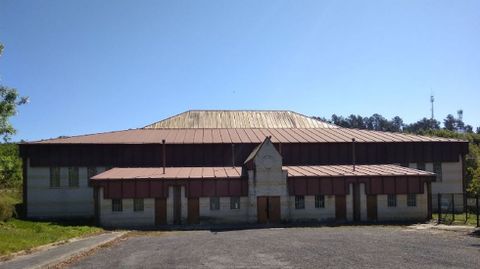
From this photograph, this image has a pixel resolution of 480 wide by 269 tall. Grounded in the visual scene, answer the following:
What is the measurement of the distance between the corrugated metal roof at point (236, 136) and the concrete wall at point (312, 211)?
956 centimetres

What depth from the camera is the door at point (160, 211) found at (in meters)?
43.0

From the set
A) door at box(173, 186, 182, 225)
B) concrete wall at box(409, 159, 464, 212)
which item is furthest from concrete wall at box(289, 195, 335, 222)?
concrete wall at box(409, 159, 464, 212)

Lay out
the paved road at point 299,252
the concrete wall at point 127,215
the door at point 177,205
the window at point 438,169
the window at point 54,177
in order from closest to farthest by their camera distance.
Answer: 1. the paved road at point 299,252
2. the concrete wall at point 127,215
3. the door at point 177,205
4. the window at point 54,177
5. the window at point 438,169

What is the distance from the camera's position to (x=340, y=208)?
43875mm

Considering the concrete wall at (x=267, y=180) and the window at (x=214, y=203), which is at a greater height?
the concrete wall at (x=267, y=180)

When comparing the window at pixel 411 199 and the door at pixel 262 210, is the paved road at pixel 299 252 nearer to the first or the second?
the door at pixel 262 210

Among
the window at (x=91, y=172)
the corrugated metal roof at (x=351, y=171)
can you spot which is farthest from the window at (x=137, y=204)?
the corrugated metal roof at (x=351, y=171)

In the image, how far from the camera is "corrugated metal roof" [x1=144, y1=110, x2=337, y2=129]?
208 feet

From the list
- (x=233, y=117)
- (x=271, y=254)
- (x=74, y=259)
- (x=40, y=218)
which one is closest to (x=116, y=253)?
(x=74, y=259)

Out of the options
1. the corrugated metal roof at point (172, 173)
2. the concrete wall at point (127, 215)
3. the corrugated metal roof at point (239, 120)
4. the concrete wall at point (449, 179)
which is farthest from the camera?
the corrugated metal roof at point (239, 120)

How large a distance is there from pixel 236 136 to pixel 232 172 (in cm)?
920

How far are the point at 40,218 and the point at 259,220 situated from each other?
811 inches

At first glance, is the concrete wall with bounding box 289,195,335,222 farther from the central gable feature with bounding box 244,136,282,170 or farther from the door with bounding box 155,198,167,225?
the door with bounding box 155,198,167,225

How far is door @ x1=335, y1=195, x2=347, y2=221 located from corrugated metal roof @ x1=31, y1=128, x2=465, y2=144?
9.57 m
